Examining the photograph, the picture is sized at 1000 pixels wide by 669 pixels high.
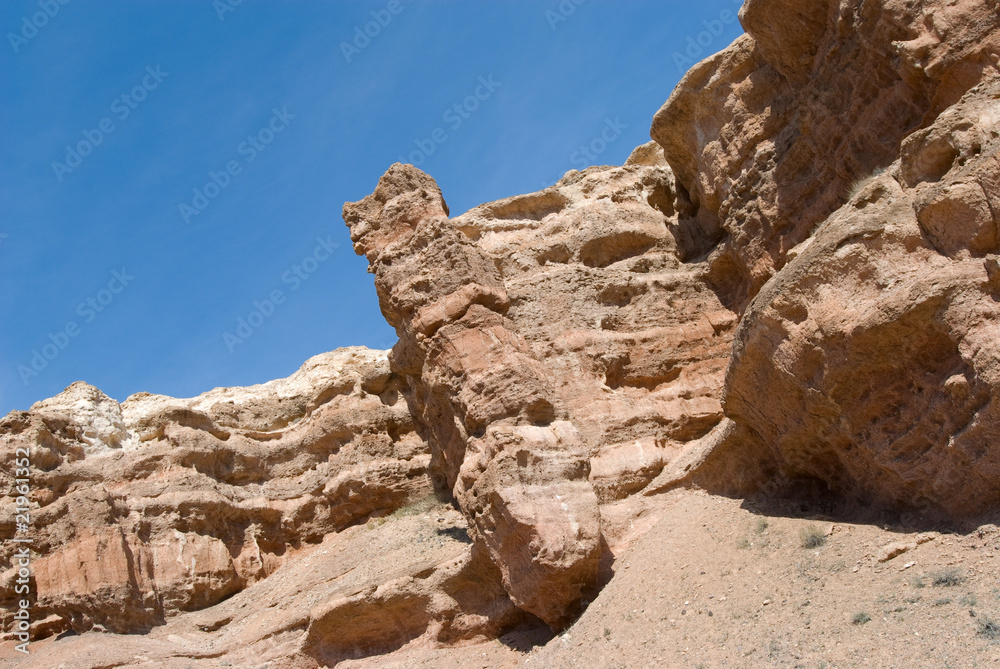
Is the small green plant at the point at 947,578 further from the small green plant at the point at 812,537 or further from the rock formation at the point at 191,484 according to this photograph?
the rock formation at the point at 191,484

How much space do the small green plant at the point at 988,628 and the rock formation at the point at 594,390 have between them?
1979 millimetres

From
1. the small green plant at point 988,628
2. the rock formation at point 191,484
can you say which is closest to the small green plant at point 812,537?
the small green plant at point 988,628

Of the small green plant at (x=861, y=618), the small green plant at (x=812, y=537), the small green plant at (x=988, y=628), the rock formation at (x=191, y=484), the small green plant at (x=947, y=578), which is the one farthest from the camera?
the rock formation at (x=191, y=484)

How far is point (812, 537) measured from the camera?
38.2 feet

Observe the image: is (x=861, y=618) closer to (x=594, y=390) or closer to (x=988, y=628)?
(x=988, y=628)

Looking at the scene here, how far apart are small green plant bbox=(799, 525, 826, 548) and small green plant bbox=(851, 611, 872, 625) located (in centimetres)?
183

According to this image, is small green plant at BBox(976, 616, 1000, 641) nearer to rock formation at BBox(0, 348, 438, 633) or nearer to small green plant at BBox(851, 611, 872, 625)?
small green plant at BBox(851, 611, 872, 625)

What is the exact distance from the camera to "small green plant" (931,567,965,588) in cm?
942

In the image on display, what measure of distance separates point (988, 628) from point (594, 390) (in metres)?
9.89

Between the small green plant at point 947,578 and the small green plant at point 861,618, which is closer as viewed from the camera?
the small green plant at point 947,578

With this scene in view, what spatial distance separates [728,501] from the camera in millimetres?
13891

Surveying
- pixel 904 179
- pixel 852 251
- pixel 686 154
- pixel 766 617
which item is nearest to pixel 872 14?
pixel 904 179

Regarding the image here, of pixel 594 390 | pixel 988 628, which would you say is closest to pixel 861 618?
pixel 988 628

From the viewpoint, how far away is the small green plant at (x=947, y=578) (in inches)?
371
